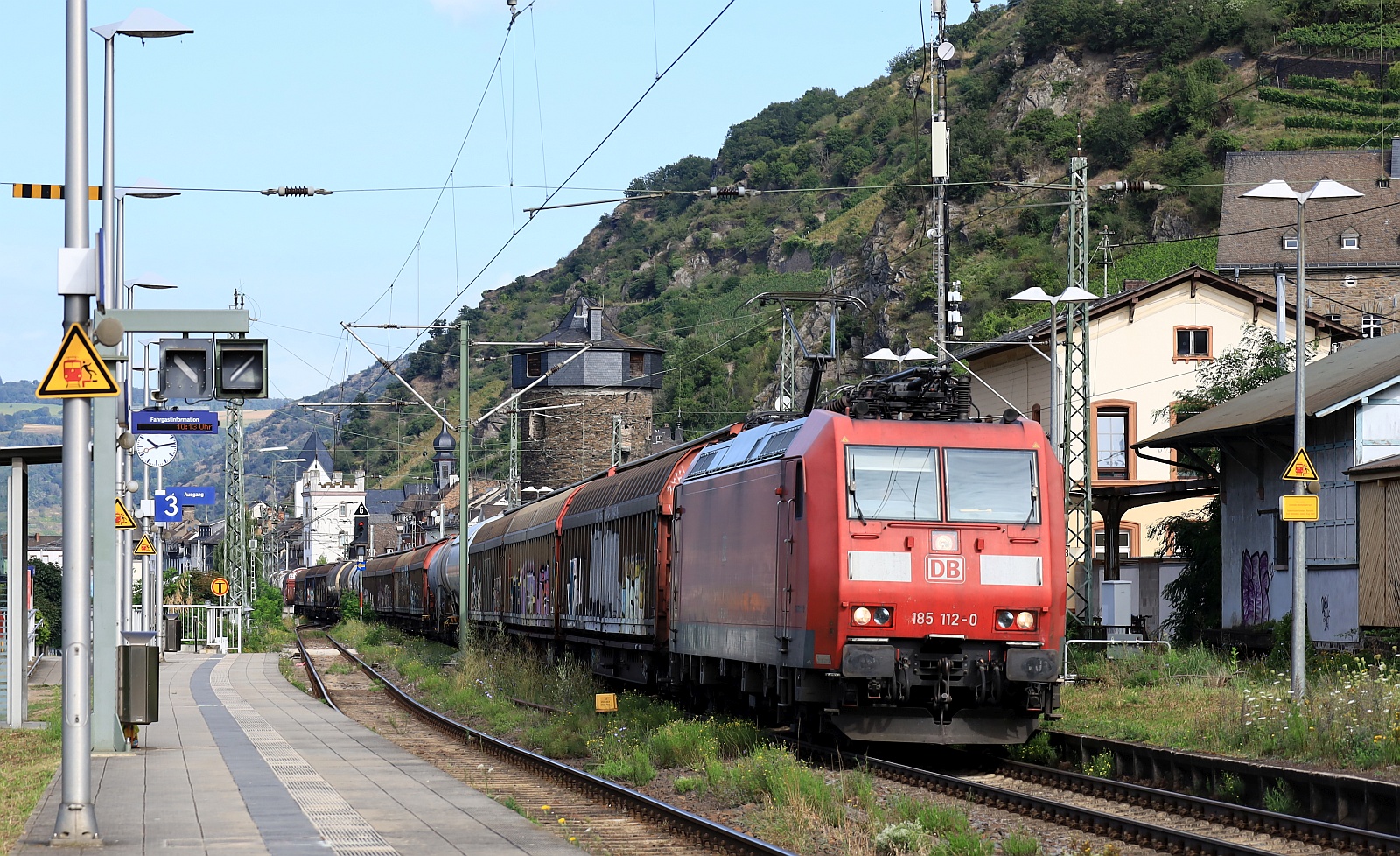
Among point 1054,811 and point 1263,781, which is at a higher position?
point 1263,781

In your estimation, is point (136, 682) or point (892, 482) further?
point (136, 682)

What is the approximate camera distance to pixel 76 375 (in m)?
11.2

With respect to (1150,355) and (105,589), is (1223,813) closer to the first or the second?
(105,589)

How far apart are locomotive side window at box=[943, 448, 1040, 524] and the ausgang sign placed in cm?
1005

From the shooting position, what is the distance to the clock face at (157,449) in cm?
2925

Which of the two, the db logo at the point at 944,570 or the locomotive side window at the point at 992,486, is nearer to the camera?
the db logo at the point at 944,570

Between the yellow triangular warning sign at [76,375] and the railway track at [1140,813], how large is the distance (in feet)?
25.2

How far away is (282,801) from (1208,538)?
2476cm

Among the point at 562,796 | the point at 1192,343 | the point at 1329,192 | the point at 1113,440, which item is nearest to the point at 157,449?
the point at 562,796

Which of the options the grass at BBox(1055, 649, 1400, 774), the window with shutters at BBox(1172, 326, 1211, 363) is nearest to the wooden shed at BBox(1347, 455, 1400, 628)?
the grass at BBox(1055, 649, 1400, 774)

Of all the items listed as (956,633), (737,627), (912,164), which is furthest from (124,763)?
(912,164)

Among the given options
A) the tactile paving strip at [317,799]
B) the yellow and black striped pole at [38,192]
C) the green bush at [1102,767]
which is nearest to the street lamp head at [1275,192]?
the green bush at [1102,767]

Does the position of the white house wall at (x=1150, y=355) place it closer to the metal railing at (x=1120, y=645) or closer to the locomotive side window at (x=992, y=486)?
the metal railing at (x=1120, y=645)

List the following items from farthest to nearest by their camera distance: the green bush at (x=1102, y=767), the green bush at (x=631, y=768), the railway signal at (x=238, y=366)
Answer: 1. the green bush at (x=631, y=768)
2. the green bush at (x=1102, y=767)
3. the railway signal at (x=238, y=366)
